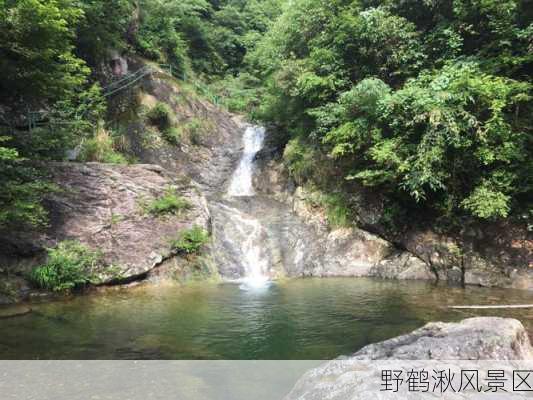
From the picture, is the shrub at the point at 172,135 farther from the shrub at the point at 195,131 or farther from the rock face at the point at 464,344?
the rock face at the point at 464,344

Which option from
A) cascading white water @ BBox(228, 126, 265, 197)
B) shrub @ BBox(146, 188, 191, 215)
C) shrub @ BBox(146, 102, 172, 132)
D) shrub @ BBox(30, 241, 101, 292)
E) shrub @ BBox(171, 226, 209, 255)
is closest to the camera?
shrub @ BBox(30, 241, 101, 292)

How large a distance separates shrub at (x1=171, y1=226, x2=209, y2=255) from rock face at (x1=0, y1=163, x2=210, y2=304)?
0.83 ft

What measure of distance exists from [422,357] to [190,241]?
8025 millimetres

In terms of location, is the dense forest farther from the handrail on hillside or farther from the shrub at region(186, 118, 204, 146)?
the shrub at region(186, 118, 204, 146)

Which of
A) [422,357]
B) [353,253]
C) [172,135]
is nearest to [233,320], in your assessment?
[422,357]

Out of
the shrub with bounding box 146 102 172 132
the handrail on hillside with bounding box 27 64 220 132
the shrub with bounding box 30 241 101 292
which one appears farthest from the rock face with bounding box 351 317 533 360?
the shrub with bounding box 146 102 172 132

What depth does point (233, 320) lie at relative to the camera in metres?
7.17

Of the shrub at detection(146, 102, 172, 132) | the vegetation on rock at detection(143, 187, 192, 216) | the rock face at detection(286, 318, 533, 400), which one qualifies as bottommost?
the rock face at detection(286, 318, 533, 400)

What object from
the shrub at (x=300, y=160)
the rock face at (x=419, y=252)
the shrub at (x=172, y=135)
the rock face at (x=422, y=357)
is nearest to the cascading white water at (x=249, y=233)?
the rock face at (x=419, y=252)

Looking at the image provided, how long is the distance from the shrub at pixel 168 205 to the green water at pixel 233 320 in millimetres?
2620

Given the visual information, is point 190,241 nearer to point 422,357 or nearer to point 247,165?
point 422,357

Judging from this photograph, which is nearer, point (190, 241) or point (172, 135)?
→ point (190, 241)

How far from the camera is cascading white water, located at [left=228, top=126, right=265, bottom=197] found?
17516mm

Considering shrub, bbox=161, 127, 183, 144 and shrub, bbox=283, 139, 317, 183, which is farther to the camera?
shrub, bbox=161, 127, 183, 144
